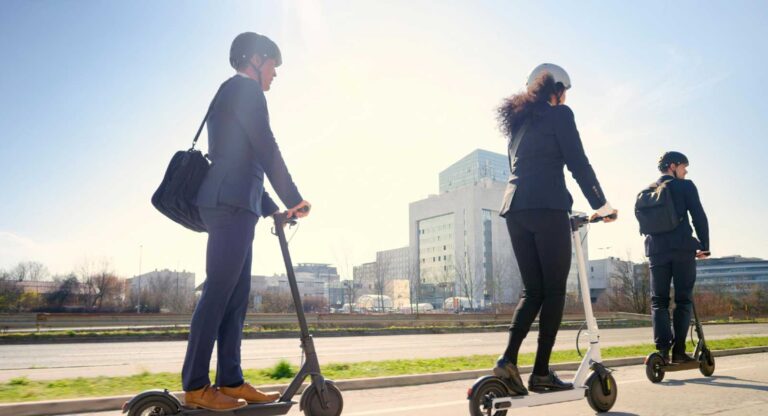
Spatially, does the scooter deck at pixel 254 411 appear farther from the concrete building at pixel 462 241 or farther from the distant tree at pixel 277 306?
the concrete building at pixel 462 241

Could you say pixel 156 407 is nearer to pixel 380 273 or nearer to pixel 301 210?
pixel 301 210

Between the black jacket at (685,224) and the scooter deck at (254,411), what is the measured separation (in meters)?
4.51

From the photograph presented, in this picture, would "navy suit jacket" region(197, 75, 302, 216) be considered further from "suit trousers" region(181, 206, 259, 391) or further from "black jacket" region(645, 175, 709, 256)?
"black jacket" region(645, 175, 709, 256)

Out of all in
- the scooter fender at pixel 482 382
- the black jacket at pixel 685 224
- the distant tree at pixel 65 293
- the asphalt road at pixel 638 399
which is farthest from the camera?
the distant tree at pixel 65 293

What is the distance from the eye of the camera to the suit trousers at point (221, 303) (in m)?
2.74

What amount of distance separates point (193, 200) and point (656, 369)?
14.9 feet

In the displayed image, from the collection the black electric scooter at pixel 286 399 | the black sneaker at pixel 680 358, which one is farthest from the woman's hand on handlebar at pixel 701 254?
the black electric scooter at pixel 286 399

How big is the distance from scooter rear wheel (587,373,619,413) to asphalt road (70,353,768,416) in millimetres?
58

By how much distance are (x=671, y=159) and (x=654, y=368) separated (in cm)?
224

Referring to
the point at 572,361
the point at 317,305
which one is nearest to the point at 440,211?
the point at 317,305

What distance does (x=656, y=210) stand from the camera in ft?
18.5

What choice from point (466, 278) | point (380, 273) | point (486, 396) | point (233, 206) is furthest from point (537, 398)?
point (466, 278)

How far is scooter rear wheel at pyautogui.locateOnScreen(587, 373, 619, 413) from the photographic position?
3482 millimetres

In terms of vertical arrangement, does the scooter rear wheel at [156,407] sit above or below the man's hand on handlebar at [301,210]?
below
